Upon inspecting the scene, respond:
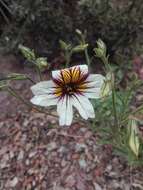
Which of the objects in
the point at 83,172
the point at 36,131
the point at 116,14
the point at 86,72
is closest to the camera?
the point at 86,72

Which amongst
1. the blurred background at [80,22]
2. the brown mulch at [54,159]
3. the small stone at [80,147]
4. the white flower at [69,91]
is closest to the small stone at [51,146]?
the brown mulch at [54,159]

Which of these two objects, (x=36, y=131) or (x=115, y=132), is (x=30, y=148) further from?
(x=115, y=132)

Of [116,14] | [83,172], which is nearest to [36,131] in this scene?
[83,172]

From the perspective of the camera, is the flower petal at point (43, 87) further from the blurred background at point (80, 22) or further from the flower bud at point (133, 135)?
the blurred background at point (80, 22)

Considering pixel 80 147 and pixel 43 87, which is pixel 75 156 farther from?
pixel 43 87

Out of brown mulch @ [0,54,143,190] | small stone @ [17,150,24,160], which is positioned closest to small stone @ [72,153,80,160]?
brown mulch @ [0,54,143,190]

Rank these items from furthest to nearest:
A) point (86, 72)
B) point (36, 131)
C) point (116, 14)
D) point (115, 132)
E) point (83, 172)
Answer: point (116, 14), point (36, 131), point (83, 172), point (115, 132), point (86, 72)
